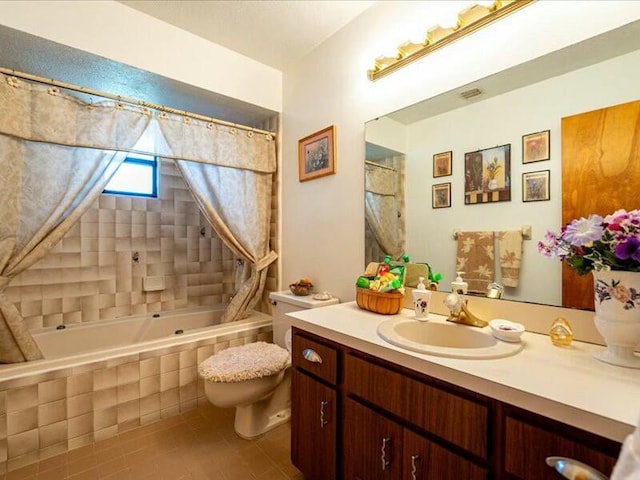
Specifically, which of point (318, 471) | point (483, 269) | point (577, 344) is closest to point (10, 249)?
point (318, 471)

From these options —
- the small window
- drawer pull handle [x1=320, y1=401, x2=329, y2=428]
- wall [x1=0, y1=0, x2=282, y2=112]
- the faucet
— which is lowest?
drawer pull handle [x1=320, y1=401, x2=329, y2=428]

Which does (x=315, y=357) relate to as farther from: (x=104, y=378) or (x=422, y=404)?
(x=104, y=378)

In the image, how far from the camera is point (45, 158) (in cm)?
176

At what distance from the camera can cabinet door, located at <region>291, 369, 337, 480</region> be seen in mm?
1256

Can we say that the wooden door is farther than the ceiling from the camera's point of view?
No

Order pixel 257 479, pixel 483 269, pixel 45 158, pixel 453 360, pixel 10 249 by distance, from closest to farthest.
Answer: pixel 453 360 → pixel 483 269 → pixel 257 479 → pixel 10 249 → pixel 45 158

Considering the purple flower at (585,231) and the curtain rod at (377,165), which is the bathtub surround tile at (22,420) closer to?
the curtain rod at (377,165)

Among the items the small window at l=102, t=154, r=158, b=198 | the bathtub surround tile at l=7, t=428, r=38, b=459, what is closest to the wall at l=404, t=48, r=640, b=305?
the bathtub surround tile at l=7, t=428, r=38, b=459

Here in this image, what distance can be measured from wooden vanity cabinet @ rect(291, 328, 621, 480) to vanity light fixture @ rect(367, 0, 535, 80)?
1.46 meters

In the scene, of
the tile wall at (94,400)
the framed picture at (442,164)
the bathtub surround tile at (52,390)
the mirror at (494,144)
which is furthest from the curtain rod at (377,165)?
the bathtub surround tile at (52,390)

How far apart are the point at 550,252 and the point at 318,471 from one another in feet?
4.18

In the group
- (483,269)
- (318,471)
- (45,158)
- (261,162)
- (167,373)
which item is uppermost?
(261,162)

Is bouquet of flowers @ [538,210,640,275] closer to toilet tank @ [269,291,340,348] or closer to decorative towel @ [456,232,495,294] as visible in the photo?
decorative towel @ [456,232,495,294]

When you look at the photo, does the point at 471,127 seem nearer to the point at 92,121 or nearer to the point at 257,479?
the point at 257,479
